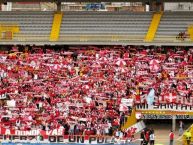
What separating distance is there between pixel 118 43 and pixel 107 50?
943 mm

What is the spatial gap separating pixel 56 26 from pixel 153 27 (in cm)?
635

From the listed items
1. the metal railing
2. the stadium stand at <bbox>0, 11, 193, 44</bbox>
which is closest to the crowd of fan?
the metal railing

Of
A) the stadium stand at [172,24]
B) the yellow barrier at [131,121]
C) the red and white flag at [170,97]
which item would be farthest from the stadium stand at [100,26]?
the yellow barrier at [131,121]

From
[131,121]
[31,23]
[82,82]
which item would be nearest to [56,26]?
[31,23]

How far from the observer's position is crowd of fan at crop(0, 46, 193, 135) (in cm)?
2552

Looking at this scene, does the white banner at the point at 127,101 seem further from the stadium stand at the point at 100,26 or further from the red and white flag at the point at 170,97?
the stadium stand at the point at 100,26

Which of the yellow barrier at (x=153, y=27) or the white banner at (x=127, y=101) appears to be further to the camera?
the yellow barrier at (x=153, y=27)

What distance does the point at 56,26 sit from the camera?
4019cm

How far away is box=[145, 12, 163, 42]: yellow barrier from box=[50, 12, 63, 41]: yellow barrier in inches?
228

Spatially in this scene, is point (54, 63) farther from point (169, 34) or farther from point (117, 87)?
point (169, 34)

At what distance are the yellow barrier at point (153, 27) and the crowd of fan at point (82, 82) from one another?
805 mm

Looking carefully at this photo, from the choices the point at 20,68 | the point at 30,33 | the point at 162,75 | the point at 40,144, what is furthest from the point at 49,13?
the point at 40,144

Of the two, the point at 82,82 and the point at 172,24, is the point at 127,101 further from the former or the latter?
the point at 172,24

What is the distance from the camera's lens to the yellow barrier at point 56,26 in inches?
1535
